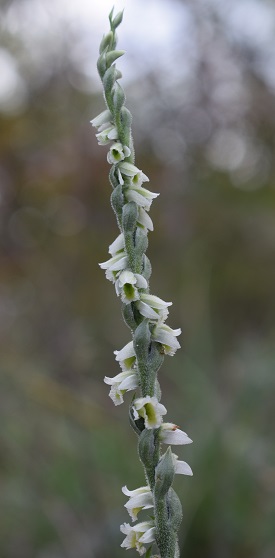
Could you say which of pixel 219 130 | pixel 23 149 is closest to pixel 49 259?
pixel 23 149

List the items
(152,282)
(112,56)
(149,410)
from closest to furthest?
1. (149,410)
2. (112,56)
3. (152,282)

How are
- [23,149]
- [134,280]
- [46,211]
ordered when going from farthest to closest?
[46,211] < [23,149] < [134,280]

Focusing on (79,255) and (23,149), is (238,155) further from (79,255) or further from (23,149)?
(23,149)

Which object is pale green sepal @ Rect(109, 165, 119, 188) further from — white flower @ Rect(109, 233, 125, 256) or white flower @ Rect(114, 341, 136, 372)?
white flower @ Rect(114, 341, 136, 372)

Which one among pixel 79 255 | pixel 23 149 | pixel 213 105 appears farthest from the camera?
pixel 213 105

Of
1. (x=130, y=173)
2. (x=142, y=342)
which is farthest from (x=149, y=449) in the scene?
(x=130, y=173)

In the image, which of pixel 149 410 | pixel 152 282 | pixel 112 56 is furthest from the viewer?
pixel 152 282

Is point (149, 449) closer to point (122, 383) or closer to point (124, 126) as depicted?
point (122, 383)
